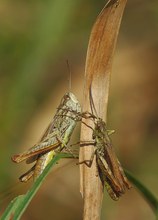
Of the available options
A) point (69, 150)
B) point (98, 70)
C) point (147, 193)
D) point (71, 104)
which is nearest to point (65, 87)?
point (71, 104)

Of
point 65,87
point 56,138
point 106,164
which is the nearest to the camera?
point 106,164

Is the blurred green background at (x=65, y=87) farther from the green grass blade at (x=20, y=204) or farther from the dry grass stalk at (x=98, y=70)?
the green grass blade at (x=20, y=204)

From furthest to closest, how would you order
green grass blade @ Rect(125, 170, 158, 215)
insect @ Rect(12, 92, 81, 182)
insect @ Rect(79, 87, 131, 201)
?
insect @ Rect(12, 92, 81, 182) → insect @ Rect(79, 87, 131, 201) → green grass blade @ Rect(125, 170, 158, 215)

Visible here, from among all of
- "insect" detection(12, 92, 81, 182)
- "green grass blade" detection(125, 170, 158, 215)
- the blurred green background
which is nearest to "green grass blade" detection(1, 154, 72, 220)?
"green grass blade" detection(125, 170, 158, 215)

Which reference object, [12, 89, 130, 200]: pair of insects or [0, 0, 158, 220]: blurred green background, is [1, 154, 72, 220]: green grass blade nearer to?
[12, 89, 130, 200]: pair of insects

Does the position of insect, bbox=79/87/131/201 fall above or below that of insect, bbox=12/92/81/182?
below

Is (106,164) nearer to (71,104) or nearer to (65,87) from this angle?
(71,104)
